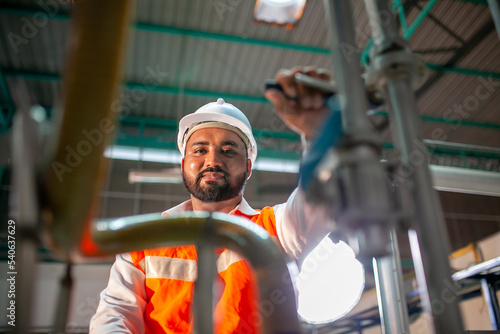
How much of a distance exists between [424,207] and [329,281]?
1.53 m

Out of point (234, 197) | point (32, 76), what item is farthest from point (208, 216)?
point (32, 76)

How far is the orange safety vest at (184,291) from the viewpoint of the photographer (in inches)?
57.6

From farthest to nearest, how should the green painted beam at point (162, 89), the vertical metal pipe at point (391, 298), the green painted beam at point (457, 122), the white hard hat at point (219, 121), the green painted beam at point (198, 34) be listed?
the green painted beam at point (457, 122) → the green painted beam at point (162, 89) → the green painted beam at point (198, 34) → the white hard hat at point (219, 121) → the vertical metal pipe at point (391, 298)

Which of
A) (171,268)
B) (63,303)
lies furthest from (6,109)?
(63,303)

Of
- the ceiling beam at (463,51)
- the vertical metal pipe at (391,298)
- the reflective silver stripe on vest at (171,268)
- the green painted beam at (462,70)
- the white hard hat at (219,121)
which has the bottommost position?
the vertical metal pipe at (391,298)

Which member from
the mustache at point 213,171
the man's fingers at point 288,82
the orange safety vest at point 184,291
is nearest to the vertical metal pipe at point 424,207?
the man's fingers at point 288,82

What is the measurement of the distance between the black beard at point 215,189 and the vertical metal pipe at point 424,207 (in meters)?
1.34

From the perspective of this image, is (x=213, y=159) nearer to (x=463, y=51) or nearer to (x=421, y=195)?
(x=421, y=195)

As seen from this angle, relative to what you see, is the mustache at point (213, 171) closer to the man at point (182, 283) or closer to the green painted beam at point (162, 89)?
the man at point (182, 283)

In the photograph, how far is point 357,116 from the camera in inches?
19.4

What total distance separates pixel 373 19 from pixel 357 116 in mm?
220

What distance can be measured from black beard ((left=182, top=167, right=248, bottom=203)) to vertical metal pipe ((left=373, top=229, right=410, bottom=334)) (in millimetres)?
708

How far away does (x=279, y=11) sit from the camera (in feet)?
16.4

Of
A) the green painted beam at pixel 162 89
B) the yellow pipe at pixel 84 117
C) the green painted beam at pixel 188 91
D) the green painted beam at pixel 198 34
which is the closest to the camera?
the yellow pipe at pixel 84 117
